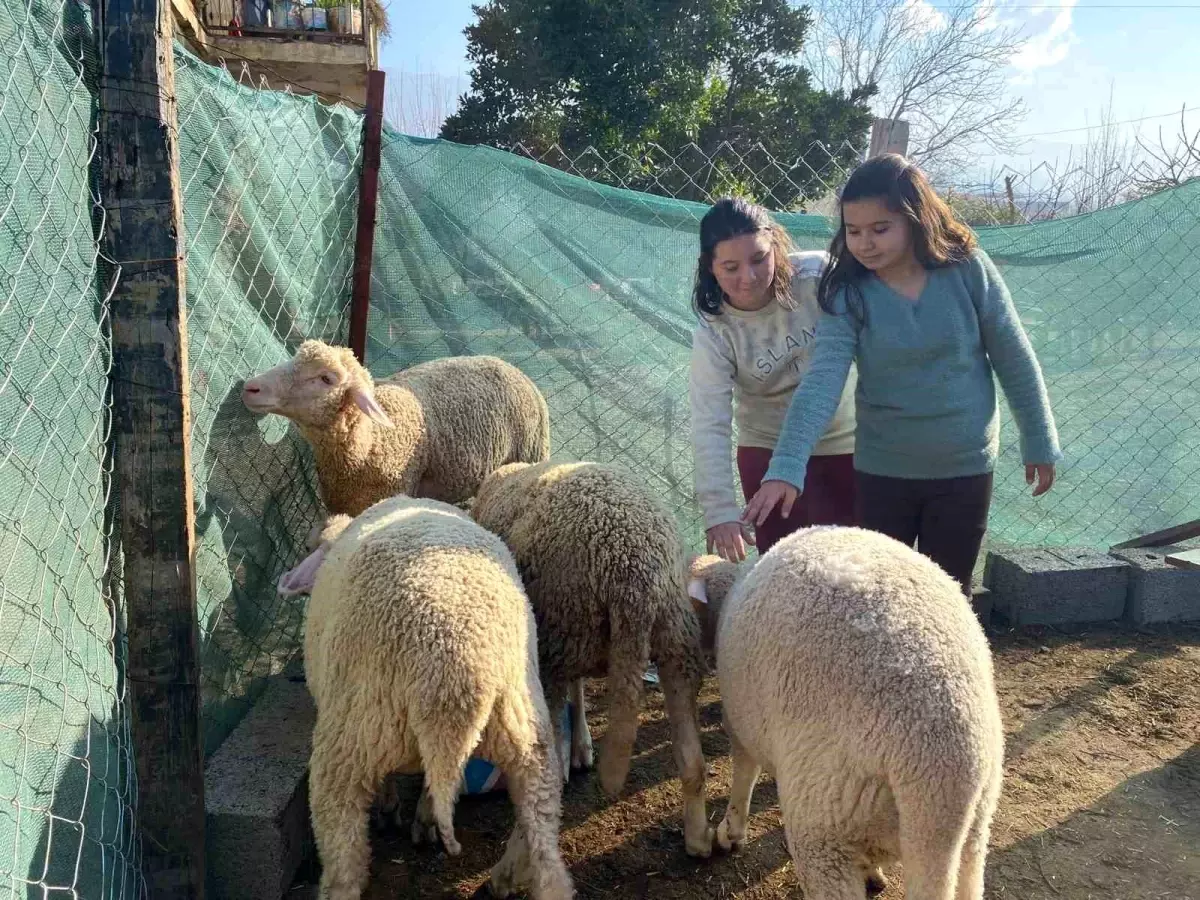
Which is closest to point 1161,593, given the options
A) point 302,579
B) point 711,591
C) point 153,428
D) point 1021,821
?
point 1021,821

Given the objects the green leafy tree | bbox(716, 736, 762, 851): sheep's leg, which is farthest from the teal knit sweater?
the green leafy tree

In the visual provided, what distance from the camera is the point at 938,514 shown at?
2.73 m

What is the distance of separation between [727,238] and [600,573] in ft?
3.75

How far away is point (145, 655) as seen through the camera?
211 centimetres

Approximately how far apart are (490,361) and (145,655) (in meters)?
2.43

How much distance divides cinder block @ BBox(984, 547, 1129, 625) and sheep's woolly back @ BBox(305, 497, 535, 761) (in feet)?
10.6

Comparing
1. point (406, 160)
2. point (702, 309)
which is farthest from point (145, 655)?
point (406, 160)

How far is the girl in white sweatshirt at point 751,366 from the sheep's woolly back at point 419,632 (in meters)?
0.85

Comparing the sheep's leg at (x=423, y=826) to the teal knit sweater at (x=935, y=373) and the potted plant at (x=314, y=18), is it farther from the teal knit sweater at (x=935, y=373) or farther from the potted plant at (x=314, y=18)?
the potted plant at (x=314, y=18)

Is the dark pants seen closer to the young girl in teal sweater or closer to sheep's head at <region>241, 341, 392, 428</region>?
the young girl in teal sweater

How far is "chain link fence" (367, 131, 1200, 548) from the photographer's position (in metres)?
4.18

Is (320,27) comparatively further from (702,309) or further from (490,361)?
(702,309)

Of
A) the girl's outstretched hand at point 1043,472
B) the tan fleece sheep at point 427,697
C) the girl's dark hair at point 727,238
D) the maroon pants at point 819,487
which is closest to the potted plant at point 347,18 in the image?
the girl's dark hair at point 727,238

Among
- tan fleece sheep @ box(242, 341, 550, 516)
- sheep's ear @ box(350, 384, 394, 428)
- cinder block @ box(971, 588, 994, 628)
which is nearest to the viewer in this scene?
tan fleece sheep @ box(242, 341, 550, 516)
